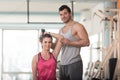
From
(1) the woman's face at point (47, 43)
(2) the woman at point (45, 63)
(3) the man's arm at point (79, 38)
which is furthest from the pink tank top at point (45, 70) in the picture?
(3) the man's arm at point (79, 38)

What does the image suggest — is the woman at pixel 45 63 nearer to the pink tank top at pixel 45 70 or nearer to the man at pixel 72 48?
the pink tank top at pixel 45 70

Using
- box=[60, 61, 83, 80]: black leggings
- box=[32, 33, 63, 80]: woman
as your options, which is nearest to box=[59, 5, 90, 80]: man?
box=[60, 61, 83, 80]: black leggings

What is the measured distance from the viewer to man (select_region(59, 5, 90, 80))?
2.54m

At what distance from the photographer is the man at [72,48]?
254cm

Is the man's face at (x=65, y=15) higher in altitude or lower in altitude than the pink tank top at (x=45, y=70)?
higher

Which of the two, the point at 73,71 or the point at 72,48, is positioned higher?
the point at 72,48

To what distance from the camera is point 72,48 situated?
2.57 metres

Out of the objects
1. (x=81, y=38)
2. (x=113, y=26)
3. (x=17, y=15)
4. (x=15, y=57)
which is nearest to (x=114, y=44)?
(x=113, y=26)

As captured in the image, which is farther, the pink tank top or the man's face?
the man's face

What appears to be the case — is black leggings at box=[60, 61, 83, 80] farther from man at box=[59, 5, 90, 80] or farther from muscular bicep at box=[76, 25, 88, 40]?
muscular bicep at box=[76, 25, 88, 40]

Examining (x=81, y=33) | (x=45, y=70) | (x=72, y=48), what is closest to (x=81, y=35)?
(x=81, y=33)

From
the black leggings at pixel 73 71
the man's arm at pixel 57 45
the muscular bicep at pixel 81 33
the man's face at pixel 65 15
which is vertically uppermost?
the man's face at pixel 65 15

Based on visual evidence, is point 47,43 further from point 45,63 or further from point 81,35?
point 81,35

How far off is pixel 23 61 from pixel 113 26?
3778 mm
